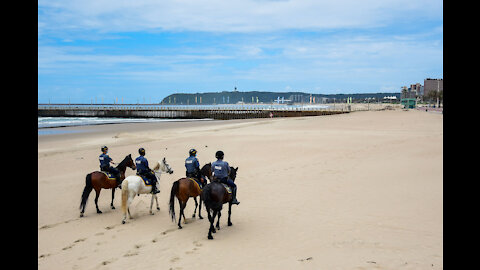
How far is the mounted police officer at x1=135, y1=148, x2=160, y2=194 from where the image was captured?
38.5 ft

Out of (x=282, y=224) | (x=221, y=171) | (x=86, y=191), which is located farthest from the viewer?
(x=86, y=191)

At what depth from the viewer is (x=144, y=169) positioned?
11.8 m

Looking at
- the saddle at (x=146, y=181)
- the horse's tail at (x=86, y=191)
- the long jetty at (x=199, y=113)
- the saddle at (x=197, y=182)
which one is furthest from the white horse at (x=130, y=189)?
the long jetty at (x=199, y=113)

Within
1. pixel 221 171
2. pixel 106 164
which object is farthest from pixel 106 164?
pixel 221 171

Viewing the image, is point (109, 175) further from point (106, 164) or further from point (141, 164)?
point (141, 164)

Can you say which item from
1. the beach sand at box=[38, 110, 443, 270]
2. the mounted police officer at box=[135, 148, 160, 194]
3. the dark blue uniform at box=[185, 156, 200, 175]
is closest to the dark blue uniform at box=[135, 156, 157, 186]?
the mounted police officer at box=[135, 148, 160, 194]

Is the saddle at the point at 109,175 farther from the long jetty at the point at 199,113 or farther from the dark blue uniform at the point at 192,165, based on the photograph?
the long jetty at the point at 199,113
